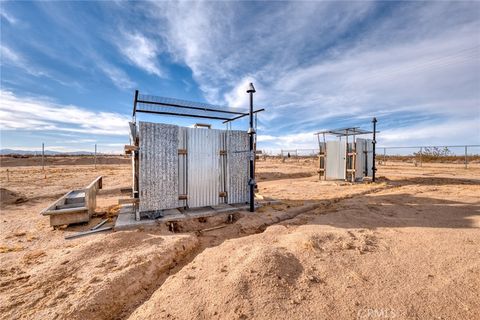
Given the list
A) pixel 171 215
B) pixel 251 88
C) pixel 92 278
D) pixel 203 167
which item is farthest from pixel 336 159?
pixel 92 278

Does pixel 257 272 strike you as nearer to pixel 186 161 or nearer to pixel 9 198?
pixel 186 161

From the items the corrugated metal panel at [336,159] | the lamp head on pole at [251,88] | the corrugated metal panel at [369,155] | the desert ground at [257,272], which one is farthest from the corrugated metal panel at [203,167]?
the corrugated metal panel at [369,155]

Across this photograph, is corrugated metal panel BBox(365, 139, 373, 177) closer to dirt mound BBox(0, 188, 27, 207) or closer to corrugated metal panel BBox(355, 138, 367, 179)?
corrugated metal panel BBox(355, 138, 367, 179)

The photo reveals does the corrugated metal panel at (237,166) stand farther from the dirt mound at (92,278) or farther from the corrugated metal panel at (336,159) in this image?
the corrugated metal panel at (336,159)

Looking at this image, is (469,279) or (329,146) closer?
(469,279)

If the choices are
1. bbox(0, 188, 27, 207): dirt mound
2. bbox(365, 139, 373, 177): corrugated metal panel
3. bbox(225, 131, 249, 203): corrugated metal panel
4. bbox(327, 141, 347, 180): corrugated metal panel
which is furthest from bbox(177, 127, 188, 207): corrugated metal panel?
bbox(365, 139, 373, 177): corrugated metal panel


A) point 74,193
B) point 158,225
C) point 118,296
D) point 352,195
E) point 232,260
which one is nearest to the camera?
point 118,296

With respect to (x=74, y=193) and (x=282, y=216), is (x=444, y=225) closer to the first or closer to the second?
(x=282, y=216)

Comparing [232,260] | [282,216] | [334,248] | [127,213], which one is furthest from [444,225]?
[127,213]

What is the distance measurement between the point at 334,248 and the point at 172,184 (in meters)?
4.25

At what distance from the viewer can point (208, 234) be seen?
5246mm

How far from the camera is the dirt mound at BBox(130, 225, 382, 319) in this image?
93.6 inches

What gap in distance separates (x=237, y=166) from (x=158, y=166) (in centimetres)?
245

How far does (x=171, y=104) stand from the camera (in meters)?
6.01
